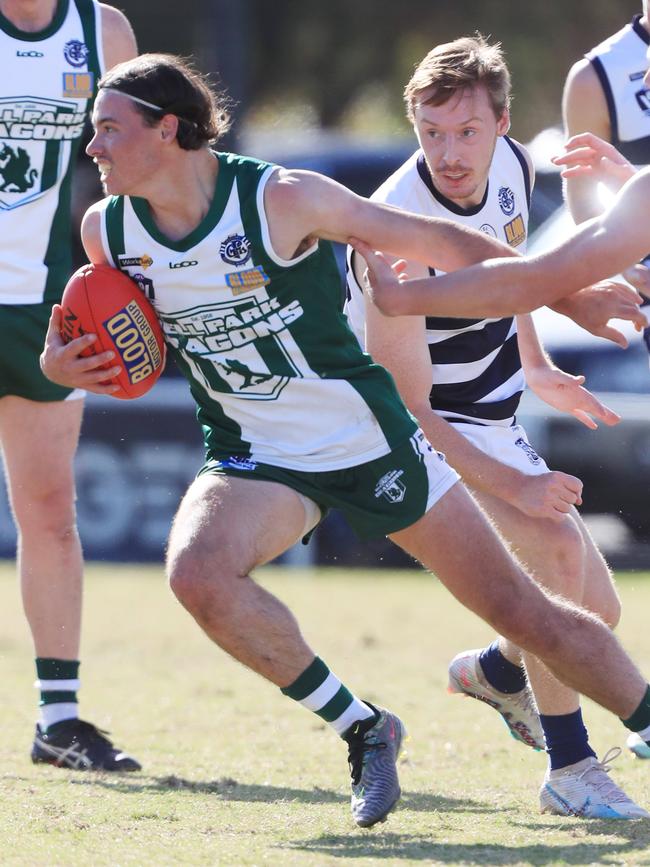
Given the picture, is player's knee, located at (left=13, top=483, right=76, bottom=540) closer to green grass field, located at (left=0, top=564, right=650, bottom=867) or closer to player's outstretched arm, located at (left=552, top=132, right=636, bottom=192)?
green grass field, located at (left=0, top=564, right=650, bottom=867)

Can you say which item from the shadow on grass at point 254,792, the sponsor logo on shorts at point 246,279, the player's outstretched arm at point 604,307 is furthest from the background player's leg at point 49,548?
the player's outstretched arm at point 604,307

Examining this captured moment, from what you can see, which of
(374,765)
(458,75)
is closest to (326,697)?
(374,765)

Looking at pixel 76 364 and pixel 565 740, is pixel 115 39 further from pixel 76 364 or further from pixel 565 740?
pixel 565 740

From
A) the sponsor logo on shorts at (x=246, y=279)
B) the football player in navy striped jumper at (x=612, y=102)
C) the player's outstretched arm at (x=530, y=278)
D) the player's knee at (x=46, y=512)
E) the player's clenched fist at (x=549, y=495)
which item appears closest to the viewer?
the player's outstretched arm at (x=530, y=278)

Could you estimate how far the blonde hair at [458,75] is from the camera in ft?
17.5

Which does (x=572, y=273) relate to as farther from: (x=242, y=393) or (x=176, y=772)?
(x=176, y=772)

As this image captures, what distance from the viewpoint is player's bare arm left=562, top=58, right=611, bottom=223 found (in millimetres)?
5840

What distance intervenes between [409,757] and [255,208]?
7.54ft

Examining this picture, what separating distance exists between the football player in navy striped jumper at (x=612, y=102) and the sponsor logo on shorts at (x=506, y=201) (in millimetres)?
298

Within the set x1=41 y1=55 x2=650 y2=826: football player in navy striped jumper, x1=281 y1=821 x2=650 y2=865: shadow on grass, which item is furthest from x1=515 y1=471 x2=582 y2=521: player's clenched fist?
x1=281 y1=821 x2=650 y2=865: shadow on grass

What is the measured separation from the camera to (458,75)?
17.4ft

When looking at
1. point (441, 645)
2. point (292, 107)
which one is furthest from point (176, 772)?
point (292, 107)

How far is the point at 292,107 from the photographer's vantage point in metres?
24.4

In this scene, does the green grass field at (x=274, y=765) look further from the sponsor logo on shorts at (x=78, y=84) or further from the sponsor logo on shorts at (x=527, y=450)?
the sponsor logo on shorts at (x=78, y=84)
